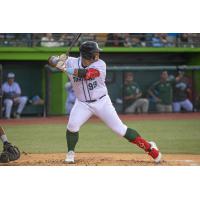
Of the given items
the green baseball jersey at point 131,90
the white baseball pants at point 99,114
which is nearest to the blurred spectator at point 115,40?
the green baseball jersey at point 131,90

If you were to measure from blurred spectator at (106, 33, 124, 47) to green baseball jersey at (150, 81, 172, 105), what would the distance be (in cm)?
75

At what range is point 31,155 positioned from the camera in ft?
22.4

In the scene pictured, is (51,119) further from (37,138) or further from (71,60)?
(71,60)

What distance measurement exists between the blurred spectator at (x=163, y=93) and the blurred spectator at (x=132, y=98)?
0.17 m

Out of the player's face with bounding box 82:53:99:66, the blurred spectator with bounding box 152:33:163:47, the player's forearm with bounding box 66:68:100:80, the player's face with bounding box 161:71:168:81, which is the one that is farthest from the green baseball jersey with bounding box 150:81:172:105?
the player's forearm with bounding box 66:68:100:80

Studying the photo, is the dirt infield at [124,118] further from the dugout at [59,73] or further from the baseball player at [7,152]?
the baseball player at [7,152]

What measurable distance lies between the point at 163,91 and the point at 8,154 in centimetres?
242

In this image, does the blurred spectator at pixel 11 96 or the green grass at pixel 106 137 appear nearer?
the blurred spectator at pixel 11 96

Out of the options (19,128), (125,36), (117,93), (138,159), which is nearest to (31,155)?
(19,128)

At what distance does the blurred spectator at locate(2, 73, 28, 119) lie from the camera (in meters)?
7.00

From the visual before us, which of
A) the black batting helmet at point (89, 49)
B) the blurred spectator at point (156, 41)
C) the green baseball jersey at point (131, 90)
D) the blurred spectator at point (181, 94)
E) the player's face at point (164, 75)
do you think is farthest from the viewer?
the green baseball jersey at point (131, 90)

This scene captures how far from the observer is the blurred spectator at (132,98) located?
8.30m

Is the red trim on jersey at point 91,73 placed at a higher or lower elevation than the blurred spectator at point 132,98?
higher
